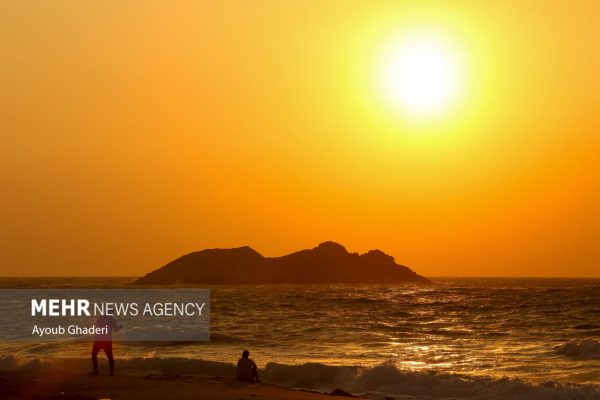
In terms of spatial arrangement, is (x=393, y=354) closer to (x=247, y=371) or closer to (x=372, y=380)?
(x=372, y=380)

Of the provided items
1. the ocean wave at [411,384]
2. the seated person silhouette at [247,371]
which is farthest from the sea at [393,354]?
the seated person silhouette at [247,371]

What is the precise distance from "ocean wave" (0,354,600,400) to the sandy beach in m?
3.63

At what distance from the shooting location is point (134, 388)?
2286cm

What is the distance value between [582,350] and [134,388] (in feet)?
70.4

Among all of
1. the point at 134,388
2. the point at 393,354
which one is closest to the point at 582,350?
the point at 393,354

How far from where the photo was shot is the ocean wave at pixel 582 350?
116 feet

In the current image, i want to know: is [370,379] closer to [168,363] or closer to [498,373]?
[498,373]

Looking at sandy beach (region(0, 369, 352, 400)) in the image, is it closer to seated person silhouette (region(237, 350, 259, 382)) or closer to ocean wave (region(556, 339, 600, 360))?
seated person silhouette (region(237, 350, 259, 382))

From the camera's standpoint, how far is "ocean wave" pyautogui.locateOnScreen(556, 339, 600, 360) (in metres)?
35.3

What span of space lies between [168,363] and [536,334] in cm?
2536

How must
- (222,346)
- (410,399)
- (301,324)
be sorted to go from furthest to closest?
(301,324) < (222,346) < (410,399)

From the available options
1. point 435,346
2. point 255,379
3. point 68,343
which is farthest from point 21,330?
point 255,379

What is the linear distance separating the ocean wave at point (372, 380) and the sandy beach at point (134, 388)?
3.63 metres

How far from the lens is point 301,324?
54.6 m
